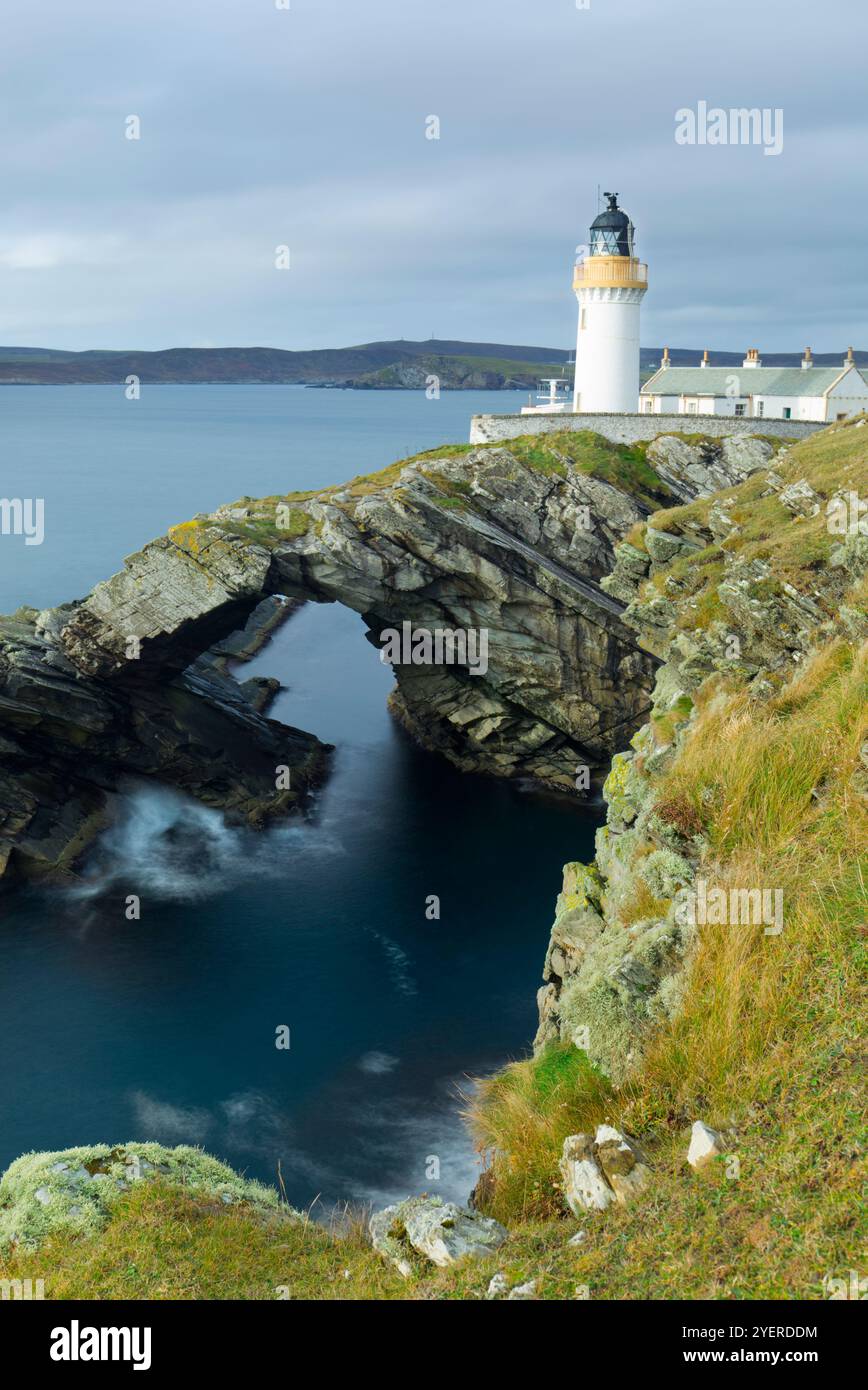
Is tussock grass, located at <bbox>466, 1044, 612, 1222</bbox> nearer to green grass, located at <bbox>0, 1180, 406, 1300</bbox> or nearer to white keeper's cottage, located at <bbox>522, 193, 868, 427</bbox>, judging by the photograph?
green grass, located at <bbox>0, 1180, 406, 1300</bbox>

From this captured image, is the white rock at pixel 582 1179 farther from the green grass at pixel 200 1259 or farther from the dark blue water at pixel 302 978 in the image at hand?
the dark blue water at pixel 302 978

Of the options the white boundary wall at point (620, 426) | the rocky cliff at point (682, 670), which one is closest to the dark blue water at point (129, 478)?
the white boundary wall at point (620, 426)

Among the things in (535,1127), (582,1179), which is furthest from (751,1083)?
(535,1127)

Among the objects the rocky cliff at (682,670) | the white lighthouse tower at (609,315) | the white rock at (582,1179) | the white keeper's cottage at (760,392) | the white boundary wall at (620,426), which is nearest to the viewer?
the white rock at (582,1179)

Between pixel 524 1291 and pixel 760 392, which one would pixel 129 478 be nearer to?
pixel 760 392
